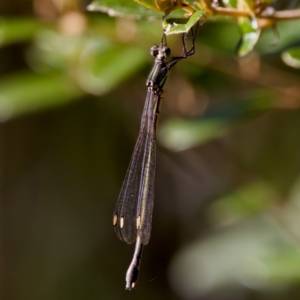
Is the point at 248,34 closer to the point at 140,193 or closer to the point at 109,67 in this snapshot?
the point at 109,67

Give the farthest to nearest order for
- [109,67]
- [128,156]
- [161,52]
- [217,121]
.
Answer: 1. [128,156]
2. [109,67]
3. [217,121]
4. [161,52]

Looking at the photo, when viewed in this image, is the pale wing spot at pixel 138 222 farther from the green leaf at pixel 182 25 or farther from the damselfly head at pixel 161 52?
the green leaf at pixel 182 25

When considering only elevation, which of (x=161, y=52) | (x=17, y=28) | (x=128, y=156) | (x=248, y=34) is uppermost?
(x=248, y=34)

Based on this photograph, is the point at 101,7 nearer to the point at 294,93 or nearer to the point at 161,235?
the point at 294,93

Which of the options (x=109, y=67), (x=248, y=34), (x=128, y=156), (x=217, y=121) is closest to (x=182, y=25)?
(x=248, y=34)

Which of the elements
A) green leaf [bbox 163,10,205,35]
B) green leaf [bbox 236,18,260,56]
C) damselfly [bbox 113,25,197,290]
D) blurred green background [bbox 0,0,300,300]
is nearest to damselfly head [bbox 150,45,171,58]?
damselfly [bbox 113,25,197,290]

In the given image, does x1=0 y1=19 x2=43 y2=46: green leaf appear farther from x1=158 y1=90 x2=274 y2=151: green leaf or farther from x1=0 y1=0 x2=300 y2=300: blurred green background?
x1=158 y1=90 x2=274 y2=151: green leaf
